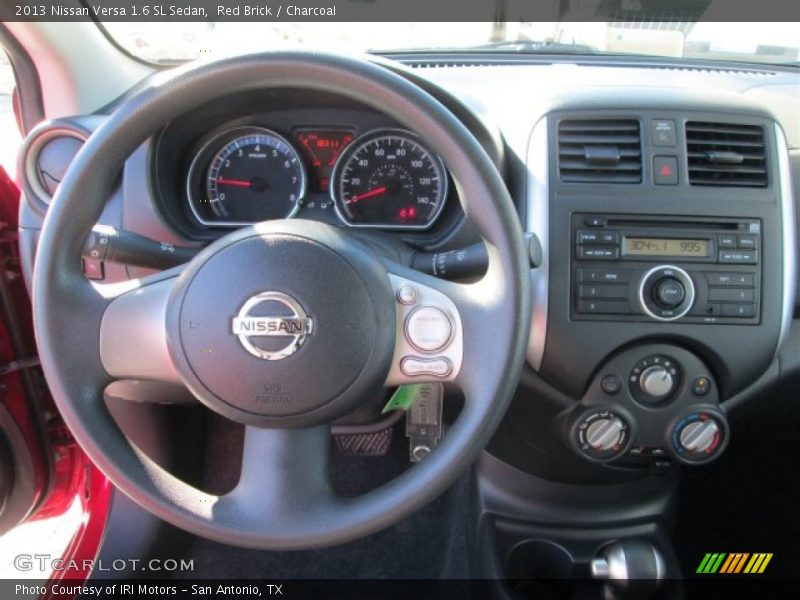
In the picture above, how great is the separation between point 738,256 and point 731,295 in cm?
7

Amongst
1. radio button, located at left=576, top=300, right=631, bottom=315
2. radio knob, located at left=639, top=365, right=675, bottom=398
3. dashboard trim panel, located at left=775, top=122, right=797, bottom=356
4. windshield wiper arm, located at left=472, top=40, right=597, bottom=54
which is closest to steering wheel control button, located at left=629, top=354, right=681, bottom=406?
radio knob, located at left=639, top=365, right=675, bottom=398

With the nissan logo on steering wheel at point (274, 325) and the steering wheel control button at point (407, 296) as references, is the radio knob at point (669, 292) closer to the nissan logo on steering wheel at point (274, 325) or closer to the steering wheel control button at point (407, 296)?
the steering wheel control button at point (407, 296)

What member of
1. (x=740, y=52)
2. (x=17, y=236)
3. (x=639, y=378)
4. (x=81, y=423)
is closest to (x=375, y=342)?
(x=81, y=423)

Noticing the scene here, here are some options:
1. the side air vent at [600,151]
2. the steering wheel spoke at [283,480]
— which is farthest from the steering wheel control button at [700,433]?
the steering wheel spoke at [283,480]

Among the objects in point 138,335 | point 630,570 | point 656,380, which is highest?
point 138,335

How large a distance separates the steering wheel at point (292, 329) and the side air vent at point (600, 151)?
0.38 m

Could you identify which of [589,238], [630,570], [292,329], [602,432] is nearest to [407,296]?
[292,329]

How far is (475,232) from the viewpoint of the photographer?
140 cm

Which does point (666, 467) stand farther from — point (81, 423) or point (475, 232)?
point (81, 423)

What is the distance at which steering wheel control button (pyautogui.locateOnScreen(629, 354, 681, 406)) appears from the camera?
1372mm

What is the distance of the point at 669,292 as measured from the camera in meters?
1.32

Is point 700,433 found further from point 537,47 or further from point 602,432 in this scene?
point 537,47

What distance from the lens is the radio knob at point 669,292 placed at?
1323 millimetres

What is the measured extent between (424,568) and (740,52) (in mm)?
1667
